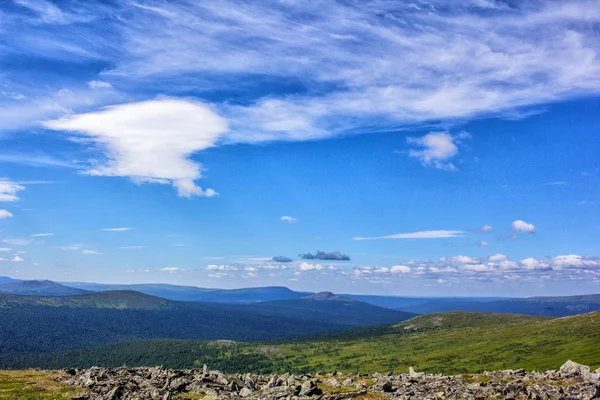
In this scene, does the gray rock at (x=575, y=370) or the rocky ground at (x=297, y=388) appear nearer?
the rocky ground at (x=297, y=388)

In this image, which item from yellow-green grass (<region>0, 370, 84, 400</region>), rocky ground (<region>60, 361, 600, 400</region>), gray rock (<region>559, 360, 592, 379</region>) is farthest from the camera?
gray rock (<region>559, 360, 592, 379</region>)

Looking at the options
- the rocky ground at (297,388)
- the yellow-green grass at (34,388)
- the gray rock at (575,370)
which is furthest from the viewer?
the gray rock at (575,370)

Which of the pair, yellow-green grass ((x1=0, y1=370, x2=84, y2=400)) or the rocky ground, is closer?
yellow-green grass ((x1=0, y1=370, x2=84, y2=400))

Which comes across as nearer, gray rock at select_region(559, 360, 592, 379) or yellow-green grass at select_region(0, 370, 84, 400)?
yellow-green grass at select_region(0, 370, 84, 400)

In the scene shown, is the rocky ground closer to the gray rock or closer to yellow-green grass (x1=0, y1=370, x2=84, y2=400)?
the gray rock

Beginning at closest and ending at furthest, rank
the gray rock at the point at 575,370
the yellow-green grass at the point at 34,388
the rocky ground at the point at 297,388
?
1. the yellow-green grass at the point at 34,388
2. the rocky ground at the point at 297,388
3. the gray rock at the point at 575,370

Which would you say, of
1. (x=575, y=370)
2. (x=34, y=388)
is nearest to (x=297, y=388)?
(x=34, y=388)

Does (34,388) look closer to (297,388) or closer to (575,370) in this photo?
(297,388)

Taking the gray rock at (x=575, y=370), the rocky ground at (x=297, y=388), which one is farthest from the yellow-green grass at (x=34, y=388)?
the gray rock at (x=575, y=370)

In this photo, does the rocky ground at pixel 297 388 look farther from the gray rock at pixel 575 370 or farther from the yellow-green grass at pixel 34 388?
the yellow-green grass at pixel 34 388

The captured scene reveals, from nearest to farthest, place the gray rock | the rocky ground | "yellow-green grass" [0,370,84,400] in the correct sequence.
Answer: "yellow-green grass" [0,370,84,400]
the rocky ground
the gray rock

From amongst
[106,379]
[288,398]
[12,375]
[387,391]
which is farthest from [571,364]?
[12,375]

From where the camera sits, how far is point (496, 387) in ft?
212

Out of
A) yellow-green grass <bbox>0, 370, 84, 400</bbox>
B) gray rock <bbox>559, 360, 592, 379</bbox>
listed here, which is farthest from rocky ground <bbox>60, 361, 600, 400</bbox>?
yellow-green grass <bbox>0, 370, 84, 400</bbox>
